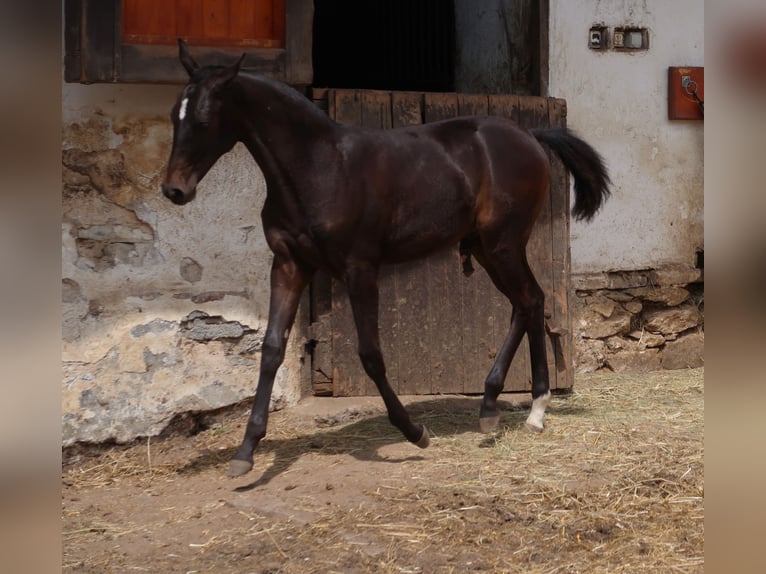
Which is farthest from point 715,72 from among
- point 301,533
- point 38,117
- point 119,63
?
point 119,63

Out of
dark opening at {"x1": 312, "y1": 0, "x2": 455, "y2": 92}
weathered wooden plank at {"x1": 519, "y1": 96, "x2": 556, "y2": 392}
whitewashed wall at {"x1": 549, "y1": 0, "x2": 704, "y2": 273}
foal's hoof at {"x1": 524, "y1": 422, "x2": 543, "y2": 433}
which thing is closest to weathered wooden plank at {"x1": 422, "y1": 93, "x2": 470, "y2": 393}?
weathered wooden plank at {"x1": 519, "y1": 96, "x2": 556, "y2": 392}

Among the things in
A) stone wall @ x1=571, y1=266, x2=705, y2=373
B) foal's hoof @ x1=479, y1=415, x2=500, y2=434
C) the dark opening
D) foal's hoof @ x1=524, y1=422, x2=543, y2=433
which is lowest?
foal's hoof @ x1=524, y1=422, x2=543, y2=433

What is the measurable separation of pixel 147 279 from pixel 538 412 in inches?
89.3

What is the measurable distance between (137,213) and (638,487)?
2.91 metres

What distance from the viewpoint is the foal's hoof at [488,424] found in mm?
4809

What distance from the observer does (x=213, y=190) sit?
501 cm

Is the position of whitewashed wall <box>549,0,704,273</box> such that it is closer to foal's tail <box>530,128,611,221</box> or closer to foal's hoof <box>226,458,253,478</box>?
foal's tail <box>530,128,611,221</box>

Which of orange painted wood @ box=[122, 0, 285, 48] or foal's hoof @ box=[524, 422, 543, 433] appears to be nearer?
orange painted wood @ box=[122, 0, 285, 48]

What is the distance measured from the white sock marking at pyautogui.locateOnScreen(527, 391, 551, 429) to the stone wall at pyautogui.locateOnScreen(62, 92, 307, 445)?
1.57m

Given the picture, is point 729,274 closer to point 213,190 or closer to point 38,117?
point 38,117

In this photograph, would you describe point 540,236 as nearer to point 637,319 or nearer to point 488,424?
point 637,319

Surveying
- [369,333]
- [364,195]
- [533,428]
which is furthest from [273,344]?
[533,428]

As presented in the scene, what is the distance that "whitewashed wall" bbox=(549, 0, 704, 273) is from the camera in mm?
6062

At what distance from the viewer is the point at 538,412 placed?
4.95 meters
